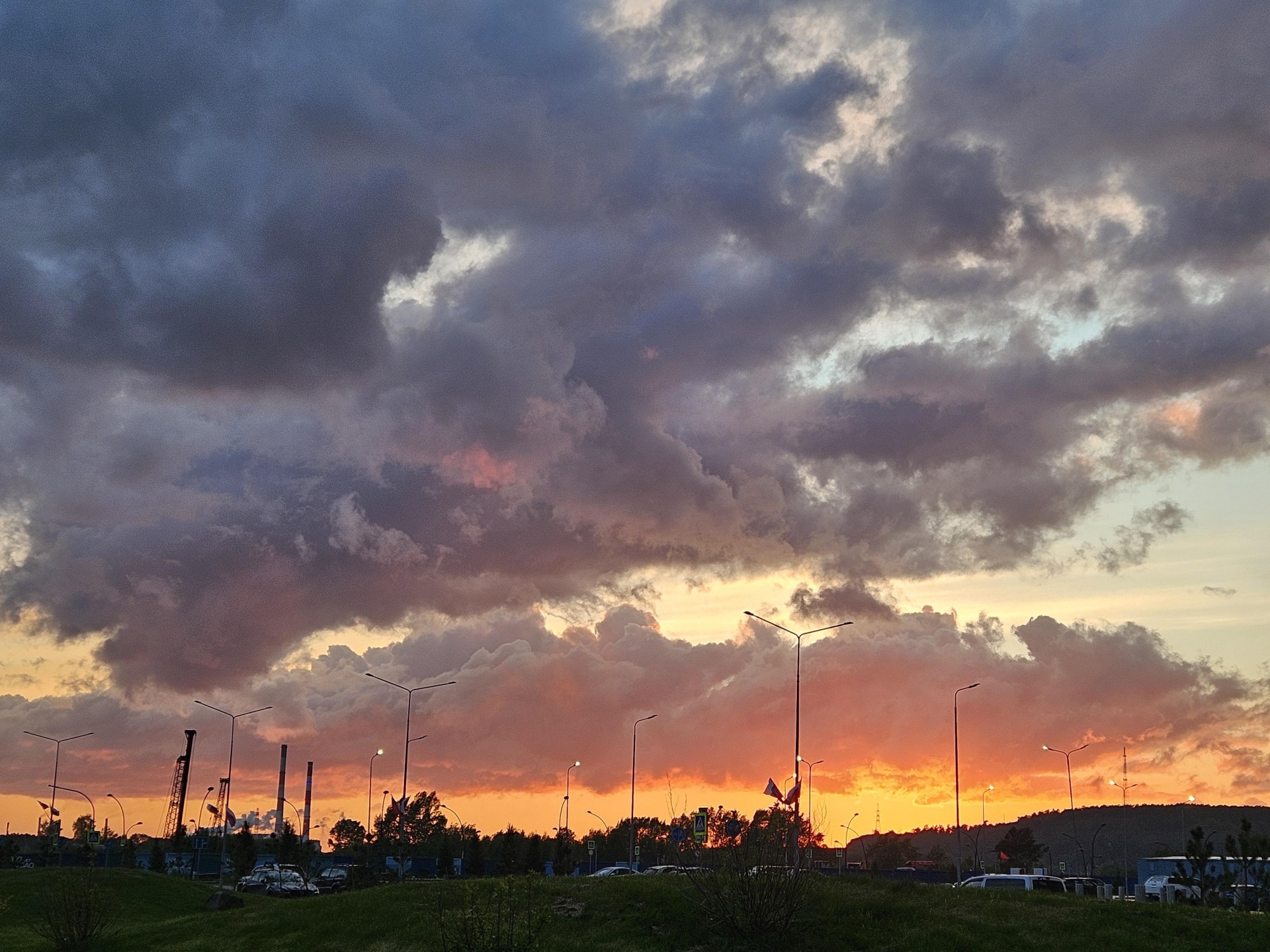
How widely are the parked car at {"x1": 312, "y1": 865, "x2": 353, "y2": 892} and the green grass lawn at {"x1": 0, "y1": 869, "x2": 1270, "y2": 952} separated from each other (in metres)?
45.3

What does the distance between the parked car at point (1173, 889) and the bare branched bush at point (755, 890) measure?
20897 mm

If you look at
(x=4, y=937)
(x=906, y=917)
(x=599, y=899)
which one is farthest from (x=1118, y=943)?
(x=4, y=937)

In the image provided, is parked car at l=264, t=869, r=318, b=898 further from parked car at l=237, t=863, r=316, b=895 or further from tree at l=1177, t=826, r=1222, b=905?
tree at l=1177, t=826, r=1222, b=905

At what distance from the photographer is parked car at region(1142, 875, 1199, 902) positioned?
198ft

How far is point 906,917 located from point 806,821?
19.3 feet

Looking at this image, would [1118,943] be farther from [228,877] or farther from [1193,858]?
[228,877]

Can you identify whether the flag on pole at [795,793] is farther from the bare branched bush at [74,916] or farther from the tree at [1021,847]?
the tree at [1021,847]

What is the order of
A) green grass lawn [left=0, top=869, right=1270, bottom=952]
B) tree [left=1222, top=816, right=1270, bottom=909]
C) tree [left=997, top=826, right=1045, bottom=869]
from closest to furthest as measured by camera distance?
1. green grass lawn [left=0, top=869, right=1270, bottom=952]
2. tree [left=1222, top=816, right=1270, bottom=909]
3. tree [left=997, top=826, right=1045, bottom=869]

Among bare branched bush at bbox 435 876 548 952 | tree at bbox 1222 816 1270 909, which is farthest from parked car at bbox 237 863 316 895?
tree at bbox 1222 816 1270 909

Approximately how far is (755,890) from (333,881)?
7670 centimetres

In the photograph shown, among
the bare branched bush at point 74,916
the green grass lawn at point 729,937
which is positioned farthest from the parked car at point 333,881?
the green grass lawn at point 729,937

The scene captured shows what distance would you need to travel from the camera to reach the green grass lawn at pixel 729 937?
38.9 m

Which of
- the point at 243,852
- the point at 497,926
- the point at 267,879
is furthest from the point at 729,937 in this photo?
the point at 243,852

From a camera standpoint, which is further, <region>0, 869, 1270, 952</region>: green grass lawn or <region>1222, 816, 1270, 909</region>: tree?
<region>1222, 816, 1270, 909</region>: tree
